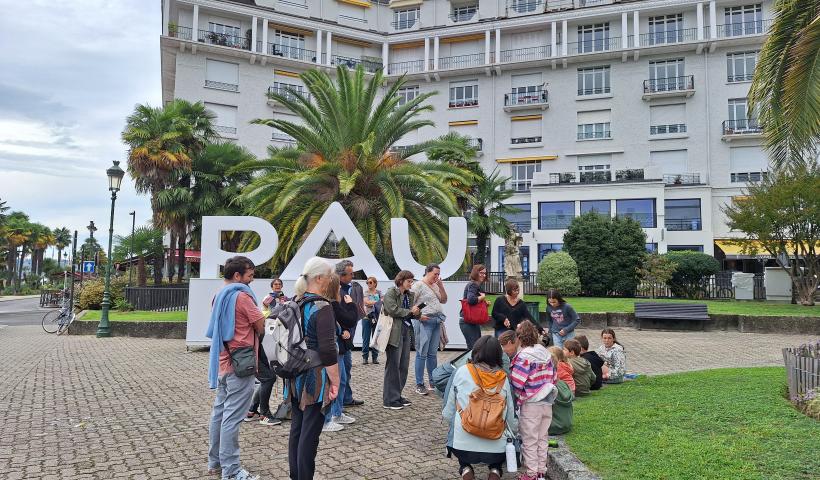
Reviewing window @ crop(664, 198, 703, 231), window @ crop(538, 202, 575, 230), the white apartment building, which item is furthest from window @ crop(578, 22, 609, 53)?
window @ crop(538, 202, 575, 230)

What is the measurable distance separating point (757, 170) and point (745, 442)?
36709 millimetres

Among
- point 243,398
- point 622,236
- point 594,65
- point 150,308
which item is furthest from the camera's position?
point 594,65

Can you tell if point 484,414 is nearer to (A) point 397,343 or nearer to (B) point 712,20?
(A) point 397,343

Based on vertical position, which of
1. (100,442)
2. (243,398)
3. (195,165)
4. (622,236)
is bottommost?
(100,442)

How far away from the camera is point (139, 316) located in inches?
713

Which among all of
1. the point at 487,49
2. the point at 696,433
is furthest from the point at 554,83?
the point at 696,433

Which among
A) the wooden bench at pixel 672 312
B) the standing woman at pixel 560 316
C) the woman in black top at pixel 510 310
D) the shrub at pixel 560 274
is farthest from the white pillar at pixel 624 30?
the woman in black top at pixel 510 310

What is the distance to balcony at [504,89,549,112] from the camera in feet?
126

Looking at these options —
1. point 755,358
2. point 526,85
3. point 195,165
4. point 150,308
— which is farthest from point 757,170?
point 150,308

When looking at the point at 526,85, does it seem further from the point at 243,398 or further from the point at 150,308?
the point at 243,398

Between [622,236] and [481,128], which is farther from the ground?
[481,128]

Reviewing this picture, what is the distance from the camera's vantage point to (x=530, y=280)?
26.6m

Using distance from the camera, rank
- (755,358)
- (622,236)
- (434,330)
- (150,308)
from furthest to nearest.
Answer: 1. (622,236)
2. (150,308)
3. (755,358)
4. (434,330)

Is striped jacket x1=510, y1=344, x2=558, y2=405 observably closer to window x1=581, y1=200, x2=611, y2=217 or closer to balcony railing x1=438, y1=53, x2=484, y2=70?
window x1=581, y1=200, x2=611, y2=217
